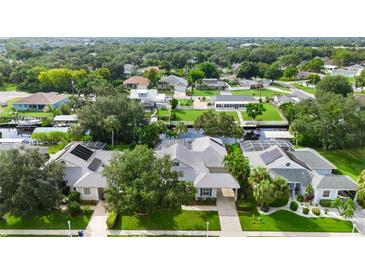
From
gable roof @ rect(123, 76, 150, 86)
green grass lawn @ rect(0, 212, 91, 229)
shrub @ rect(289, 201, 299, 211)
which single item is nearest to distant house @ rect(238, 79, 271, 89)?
gable roof @ rect(123, 76, 150, 86)

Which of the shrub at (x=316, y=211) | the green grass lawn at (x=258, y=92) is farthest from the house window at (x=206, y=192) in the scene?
the green grass lawn at (x=258, y=92)

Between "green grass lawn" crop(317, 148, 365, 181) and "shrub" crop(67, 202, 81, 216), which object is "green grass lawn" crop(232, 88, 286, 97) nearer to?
"green grass lawn" crop(317, 148, 365, 181)

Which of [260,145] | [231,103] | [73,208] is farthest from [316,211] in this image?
[231,103]

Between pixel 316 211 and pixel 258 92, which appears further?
pixel 258 92

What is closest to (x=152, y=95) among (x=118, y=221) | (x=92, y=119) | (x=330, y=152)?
(x=92, y=119)

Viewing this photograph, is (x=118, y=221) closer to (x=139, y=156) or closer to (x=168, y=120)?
(x=139, y=156)

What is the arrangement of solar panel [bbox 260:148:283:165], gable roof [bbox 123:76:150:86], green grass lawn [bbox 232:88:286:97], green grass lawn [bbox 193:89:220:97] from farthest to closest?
gable roof [bbox 123:76:150:86], green grass lawn [bbox 193:89:220:97], green grass lawn [bbox 232:88:286:97], solar panel [bbox 260:148:283:165]

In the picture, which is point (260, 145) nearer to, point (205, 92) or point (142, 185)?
point (142, 185)
